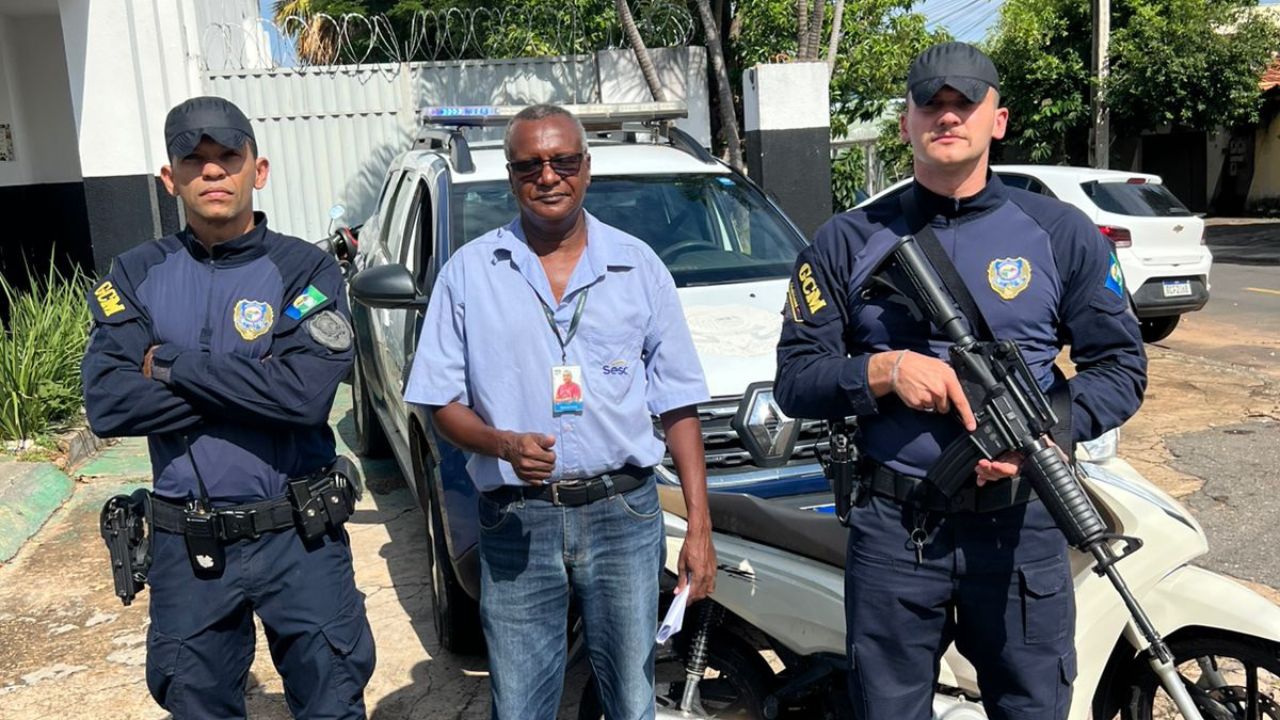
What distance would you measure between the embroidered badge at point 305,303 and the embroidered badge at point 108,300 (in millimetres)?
371

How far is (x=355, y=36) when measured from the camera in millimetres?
24703

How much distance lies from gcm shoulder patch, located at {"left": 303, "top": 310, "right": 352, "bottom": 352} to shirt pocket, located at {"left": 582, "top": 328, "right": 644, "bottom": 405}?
0.63 m

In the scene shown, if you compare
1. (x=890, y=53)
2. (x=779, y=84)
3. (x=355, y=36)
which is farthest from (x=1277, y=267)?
(x=355, y=36)

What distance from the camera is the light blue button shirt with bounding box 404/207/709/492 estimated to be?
246 cm

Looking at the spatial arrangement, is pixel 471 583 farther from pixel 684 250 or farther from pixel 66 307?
pixel 66 307

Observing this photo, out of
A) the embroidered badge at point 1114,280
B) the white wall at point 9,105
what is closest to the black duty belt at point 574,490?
the embroidered badge at point 1114,280

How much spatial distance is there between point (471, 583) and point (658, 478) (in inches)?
26.7

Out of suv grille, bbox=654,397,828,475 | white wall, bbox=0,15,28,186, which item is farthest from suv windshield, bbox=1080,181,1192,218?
white wall, bbox=0,15,28,186

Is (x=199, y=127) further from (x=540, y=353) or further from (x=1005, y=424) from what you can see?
(x=1005, y=424)

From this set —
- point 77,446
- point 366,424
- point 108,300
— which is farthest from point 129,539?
point 77,446

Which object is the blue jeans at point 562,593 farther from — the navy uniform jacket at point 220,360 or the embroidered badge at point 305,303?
the embroidered badge at point 305,303

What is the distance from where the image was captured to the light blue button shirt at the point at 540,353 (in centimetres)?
A: 246

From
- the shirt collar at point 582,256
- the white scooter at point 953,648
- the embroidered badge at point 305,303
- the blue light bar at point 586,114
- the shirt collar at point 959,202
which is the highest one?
the blue light bar at point 586,114

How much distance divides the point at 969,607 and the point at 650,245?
8.87 feet
